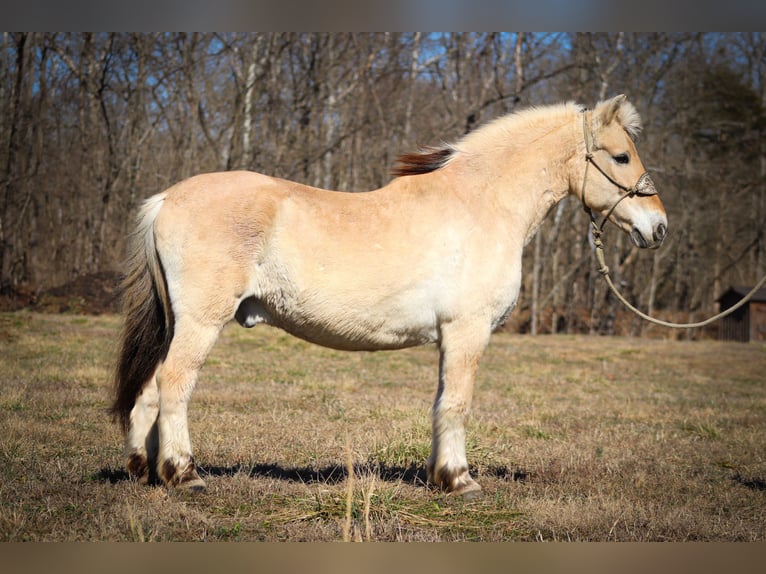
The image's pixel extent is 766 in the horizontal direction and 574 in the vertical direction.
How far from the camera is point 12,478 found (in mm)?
4797

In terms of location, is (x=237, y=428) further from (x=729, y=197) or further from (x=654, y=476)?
(x=729, y=197)

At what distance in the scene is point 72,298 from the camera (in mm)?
19094

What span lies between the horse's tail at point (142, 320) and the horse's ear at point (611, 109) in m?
3.30

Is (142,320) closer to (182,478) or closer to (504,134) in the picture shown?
(182,478)

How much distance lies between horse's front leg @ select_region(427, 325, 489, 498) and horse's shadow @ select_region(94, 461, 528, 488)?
0.26 m

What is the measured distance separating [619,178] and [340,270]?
223 cm

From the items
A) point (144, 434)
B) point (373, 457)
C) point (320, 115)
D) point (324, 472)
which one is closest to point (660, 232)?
point (373, 457)

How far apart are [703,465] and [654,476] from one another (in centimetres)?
85

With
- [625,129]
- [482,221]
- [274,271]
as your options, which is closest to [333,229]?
[274,271]

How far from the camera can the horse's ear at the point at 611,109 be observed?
520 cm

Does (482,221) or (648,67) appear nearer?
(482,221)

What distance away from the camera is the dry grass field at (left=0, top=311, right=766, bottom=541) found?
4.19m

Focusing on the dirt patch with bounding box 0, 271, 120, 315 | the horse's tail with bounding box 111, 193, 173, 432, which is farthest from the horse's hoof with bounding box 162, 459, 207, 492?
the dirt patch with bounding box 0, 271, 120, 315
